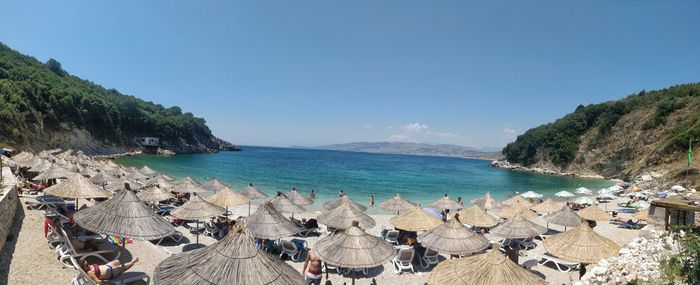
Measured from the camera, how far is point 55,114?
62.0 metres

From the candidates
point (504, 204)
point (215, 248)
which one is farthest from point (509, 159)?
point (215, 248)

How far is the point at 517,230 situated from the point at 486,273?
8086 millimetres

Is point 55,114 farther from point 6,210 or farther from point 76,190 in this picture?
point 6,210

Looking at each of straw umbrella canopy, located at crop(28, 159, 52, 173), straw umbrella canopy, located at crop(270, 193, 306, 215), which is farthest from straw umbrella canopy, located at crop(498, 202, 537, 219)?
straw umbrella canopy, located at crop(28, 159, 52, 173)

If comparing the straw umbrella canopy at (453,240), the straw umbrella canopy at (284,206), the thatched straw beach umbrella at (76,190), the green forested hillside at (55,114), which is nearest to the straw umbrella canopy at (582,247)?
the straw umbrella canopy at (453,240)

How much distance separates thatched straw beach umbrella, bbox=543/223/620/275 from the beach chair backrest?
13.9 ft

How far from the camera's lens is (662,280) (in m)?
7.14

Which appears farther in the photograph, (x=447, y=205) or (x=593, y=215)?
(x=447, y=205)

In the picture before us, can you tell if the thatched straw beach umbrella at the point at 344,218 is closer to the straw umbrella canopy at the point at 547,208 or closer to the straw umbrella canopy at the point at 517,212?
the straw umbrella canopy at the point at 517,212

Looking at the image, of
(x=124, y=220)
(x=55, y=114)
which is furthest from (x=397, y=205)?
(x=55, y=114)

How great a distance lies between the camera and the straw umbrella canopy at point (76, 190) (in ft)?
38.7

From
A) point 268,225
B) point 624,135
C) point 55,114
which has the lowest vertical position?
point 268,225

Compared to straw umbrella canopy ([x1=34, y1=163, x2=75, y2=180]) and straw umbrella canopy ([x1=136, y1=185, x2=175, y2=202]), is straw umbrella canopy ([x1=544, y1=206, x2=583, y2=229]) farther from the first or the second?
straw umbrella canopy ([x1=34, y1=163, x2=75, y2=180])

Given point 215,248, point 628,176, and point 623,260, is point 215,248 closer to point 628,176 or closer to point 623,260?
point 623,260
